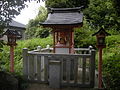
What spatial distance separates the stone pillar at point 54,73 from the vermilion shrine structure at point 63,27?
51.5 inches

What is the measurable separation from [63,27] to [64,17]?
62cm

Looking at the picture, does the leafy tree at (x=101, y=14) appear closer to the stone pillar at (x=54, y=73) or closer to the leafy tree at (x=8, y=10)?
the stone pillar at (x=54, y=73)

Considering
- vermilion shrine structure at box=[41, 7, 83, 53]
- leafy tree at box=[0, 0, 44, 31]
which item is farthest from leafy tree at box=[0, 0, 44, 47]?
vermilion shrine structure at box=[41, 7, 83, 53]

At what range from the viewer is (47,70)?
15.7ft

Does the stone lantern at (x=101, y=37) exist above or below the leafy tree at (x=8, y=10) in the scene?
below

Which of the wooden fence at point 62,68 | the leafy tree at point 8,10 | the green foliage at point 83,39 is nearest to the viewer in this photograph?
the leafy tree at point 8,10

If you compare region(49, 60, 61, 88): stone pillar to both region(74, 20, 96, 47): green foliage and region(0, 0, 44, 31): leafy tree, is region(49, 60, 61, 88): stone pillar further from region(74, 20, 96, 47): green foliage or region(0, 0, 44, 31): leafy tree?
region(74, 20, 96, 47): green foliage

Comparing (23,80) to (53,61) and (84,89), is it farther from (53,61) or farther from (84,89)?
(84,89)

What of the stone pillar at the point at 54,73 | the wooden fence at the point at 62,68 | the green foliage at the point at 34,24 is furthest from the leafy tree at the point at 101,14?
the stone pillar at the point at 54,73

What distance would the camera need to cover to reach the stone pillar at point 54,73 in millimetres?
4543

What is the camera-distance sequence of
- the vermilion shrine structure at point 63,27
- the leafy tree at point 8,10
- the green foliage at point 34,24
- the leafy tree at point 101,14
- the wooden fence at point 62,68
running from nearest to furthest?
the leafy tree at point 8,10
the wooden fence at point 62,68
the vermilion shrine structure at point 63,27
the leafy tree at point 101,14
the green foliage at point 34,24

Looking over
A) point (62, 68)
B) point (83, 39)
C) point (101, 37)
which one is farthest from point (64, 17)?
point (83, 39)

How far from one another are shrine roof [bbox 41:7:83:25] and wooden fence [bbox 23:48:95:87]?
4.27ft

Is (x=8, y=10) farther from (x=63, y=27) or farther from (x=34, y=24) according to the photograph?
(x=34, y=24)
